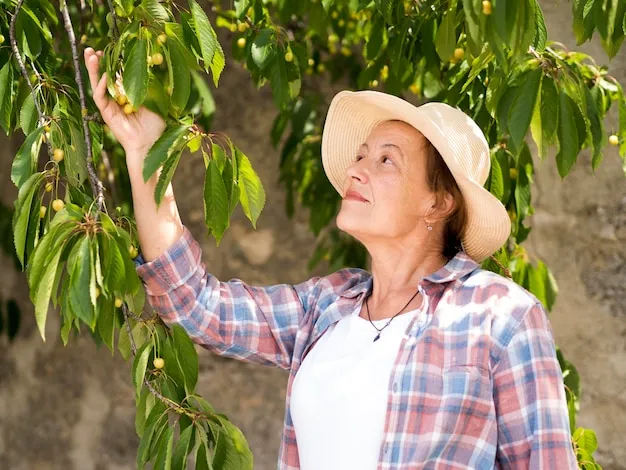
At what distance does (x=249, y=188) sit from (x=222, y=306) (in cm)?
25

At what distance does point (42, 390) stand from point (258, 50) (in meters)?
1.63

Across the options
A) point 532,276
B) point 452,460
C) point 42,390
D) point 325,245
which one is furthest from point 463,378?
point 42,390

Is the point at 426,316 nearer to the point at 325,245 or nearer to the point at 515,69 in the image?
the point at 515,69

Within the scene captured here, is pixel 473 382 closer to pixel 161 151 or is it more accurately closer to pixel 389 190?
pixel 389 190

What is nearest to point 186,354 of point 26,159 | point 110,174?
point 26,159

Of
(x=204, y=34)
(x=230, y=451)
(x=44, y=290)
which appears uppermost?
(x=204, y=34)

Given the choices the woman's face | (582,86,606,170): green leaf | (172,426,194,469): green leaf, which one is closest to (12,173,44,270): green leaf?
(172,426,194,469): green leaf

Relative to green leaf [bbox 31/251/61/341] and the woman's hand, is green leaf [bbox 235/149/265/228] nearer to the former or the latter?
the woman's hand

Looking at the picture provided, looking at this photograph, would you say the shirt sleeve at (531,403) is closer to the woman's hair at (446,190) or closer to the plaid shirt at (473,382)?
the plaid shirt at (473,382)

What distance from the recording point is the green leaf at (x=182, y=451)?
5.37 feet

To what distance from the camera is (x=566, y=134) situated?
1885 mm

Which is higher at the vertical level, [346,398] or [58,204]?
[58,204]

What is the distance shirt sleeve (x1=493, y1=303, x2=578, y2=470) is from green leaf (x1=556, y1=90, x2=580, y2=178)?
0.35 metres

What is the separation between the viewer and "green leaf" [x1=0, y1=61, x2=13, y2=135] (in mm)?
1864
